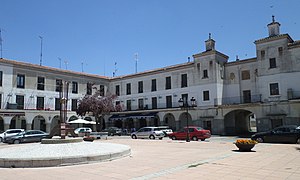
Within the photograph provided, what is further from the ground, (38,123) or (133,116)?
(133,116)

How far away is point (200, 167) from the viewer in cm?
897

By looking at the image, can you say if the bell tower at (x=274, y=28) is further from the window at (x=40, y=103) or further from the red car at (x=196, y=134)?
the window at (x=40, y=103)

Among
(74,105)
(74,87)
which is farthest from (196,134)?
(74,87)

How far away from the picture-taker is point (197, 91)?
33.7 metres

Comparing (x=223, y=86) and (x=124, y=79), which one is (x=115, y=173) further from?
(x=124, y=79)

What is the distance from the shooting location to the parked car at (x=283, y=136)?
19.3 m

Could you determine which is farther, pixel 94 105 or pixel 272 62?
pixel 94 105

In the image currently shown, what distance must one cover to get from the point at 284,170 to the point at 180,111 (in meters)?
26.1

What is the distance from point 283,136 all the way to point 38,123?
30.0 m

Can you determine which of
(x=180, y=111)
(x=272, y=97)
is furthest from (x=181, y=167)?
(x=180, y=111)

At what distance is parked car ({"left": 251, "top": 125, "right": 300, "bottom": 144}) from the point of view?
19.3m

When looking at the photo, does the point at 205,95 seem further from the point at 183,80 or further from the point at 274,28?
the point at 274,28

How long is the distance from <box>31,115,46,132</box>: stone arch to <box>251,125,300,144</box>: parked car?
2739cm

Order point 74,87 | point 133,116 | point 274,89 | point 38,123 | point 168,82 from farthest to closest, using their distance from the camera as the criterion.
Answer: point 74,87, point 133,116, point 168,82, point 38,123, point 274,89
